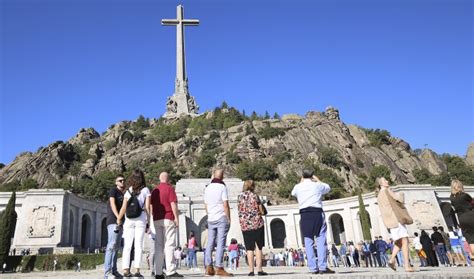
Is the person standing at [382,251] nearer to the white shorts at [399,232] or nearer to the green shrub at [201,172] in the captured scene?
the white shorts at [399,232]

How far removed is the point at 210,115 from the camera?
76.9 meters

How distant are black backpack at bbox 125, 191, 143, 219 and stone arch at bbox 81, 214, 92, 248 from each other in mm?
30142

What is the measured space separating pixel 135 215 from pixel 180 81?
2648 inches

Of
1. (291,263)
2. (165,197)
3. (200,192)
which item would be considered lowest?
(291,263)

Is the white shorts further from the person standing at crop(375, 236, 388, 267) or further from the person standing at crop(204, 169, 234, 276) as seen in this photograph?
the person standing at crop(375, 236, 388, 267)

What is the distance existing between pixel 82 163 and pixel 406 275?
6522 centimetres

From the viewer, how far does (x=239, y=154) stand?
6219 cm

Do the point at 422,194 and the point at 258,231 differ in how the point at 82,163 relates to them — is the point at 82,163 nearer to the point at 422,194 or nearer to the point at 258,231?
the point at 422,194

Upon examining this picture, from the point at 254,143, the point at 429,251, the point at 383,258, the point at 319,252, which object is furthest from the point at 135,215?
the point at 254,143

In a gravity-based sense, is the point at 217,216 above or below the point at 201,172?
below

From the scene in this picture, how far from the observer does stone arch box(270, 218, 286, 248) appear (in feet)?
131

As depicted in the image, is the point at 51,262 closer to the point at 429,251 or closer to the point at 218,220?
the point at 218,220

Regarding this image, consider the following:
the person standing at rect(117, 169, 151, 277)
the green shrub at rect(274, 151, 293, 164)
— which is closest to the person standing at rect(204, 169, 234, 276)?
the person standing at rect(117, 169, 151, 277)

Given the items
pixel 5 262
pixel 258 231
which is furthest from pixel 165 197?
pixel 5 262
